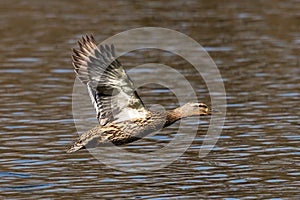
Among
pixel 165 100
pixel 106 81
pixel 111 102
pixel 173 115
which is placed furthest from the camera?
pixel 165 100

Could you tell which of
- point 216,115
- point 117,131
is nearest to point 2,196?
point 117,131

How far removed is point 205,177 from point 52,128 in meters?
3.58

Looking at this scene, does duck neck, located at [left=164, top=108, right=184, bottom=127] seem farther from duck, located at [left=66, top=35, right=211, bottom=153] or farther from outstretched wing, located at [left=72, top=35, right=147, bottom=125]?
outstretched wing, located at [left=72, top=35, right=147, bottom=125]

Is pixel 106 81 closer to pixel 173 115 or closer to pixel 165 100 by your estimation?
pixel 173 115

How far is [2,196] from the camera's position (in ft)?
33.9

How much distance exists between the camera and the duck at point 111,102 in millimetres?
10305

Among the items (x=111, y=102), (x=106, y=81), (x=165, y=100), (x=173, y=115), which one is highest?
(x=106, y=81)

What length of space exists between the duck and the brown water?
63 centimetres

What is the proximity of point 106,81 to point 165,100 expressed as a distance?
5.40 m

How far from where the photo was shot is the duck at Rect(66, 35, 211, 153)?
10.3 m

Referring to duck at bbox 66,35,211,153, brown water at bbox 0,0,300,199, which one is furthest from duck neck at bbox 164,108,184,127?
brown water at bbox 0,0,300,199

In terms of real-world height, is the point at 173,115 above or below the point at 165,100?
above

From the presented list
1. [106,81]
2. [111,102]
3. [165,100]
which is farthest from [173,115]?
[165,100]

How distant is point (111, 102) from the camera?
10.6 metres
